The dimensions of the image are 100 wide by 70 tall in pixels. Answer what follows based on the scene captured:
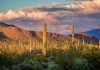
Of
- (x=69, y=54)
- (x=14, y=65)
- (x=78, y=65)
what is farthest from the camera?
(x=69, y=54)

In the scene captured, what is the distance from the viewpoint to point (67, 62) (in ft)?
109

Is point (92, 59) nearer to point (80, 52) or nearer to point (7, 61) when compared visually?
point (80, 52)

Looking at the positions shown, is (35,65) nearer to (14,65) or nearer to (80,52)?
(14,65)

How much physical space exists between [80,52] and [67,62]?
6.72 m

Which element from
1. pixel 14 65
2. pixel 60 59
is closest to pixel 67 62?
pixel 60 59

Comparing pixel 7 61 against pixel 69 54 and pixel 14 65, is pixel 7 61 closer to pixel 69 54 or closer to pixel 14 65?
pixel 14 65

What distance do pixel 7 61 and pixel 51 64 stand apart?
14.0ft

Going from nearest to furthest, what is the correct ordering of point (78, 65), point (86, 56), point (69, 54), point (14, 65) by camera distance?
point (14, 65), point (78, 65), point (69, 54), point (86, 56)

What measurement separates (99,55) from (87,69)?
5544mm

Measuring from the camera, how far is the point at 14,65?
29.9m

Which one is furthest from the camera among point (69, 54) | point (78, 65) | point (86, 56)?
point (86, 56)

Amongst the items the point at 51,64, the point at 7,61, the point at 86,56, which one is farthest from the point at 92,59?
the point at 7,61

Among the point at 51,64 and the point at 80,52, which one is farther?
the point at 80,52

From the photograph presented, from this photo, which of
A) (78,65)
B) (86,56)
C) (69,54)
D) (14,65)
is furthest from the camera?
(86,56)
